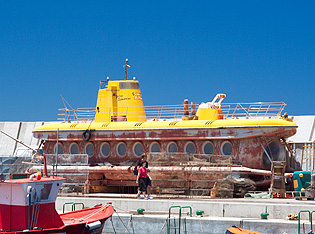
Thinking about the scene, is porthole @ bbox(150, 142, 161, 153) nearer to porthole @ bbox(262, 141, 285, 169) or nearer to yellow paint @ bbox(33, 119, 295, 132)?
yellow paint @ bbox(33, 119, 295, 132)

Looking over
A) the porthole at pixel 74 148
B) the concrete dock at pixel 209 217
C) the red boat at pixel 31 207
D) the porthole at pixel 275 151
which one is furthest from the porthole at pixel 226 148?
the red boat at pixel 31 207

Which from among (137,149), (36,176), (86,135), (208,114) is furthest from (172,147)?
(36,176)

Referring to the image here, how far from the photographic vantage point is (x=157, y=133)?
3141 cm

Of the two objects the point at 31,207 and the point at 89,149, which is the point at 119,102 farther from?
the point at 31,207

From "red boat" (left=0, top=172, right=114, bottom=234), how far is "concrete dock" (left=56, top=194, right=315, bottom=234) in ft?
12.0

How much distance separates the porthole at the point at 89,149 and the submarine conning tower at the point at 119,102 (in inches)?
78.1

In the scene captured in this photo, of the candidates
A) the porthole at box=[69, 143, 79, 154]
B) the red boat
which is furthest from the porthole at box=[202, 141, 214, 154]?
the red boat

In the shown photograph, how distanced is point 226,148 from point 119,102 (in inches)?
317

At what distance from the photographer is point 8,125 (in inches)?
2402

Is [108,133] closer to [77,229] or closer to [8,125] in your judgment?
[77,229]

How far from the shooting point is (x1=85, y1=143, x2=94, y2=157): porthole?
33812 mm

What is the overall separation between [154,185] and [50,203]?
1076 centimetres

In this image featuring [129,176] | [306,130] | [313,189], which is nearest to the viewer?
[313,189]

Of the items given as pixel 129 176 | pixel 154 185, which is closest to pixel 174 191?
pixel 154 185
